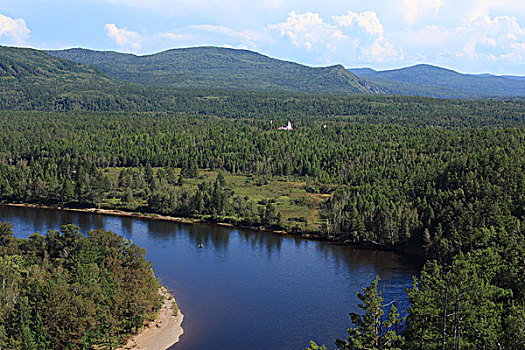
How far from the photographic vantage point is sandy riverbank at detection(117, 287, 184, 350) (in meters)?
54.1

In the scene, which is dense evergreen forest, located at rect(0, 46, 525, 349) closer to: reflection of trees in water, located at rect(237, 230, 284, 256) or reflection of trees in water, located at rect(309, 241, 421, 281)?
reflection of trees in water, located at rect(309, 241, 421, 281)

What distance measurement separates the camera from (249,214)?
351 ft

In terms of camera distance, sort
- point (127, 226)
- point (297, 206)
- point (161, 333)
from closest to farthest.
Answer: point (161, 333)
point (127, 226)
point (297, 206)

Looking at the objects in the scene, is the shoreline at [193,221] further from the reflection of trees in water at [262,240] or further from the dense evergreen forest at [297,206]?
the reflection of trees in water at [262,240]

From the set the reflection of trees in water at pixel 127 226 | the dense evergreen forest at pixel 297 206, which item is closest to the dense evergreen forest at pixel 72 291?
the dense evergreen forest at pixel 297 206

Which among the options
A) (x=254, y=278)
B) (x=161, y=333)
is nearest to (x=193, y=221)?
(x=254, y=278)

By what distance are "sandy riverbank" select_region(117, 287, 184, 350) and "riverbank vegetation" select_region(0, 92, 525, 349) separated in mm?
19413

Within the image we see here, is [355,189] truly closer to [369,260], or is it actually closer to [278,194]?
[278,194]

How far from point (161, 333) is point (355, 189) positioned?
2707 inches

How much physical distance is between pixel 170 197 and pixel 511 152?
222ft

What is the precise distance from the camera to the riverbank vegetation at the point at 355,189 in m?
45.1

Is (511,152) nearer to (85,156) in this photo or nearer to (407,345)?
(407,345)

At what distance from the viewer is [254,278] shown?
7494 centimetres

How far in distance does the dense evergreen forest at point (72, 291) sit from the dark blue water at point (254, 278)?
643 cm
